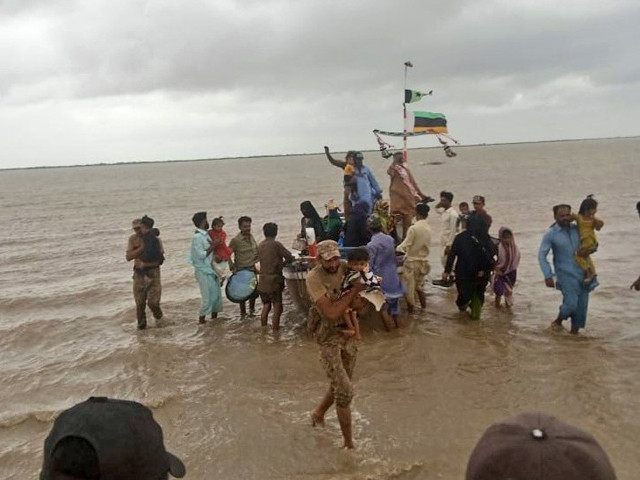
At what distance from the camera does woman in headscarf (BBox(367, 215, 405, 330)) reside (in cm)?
770

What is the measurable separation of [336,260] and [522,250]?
11.6m

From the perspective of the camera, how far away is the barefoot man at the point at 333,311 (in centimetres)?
462

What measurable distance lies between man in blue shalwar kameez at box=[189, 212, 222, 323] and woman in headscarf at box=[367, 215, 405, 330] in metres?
2.62

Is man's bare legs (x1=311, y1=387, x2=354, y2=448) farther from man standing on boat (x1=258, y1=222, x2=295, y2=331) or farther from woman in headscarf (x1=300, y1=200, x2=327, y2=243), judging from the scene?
woman in headscarf (x1=300, y1=200, x2=327, y2=243)

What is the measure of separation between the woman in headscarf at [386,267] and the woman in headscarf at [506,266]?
68.5 inches

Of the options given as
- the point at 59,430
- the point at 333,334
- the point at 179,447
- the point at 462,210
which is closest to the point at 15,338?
the point at 179,447

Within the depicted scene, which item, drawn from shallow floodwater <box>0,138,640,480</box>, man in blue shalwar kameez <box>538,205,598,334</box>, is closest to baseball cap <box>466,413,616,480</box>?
shallow floodwater <box>0,138,640,480</box>

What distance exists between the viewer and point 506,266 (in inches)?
349

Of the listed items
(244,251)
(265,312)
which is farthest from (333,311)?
(244,251)

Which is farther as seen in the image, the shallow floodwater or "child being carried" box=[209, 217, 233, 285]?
"child being carried" box=[209, 217, 233, 285]

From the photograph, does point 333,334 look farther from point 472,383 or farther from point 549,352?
point 549,352

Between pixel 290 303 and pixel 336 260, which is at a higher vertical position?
pixel 336 260

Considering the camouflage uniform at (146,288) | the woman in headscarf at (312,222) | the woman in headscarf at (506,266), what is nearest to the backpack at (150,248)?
the camouflage uniform at (146,288)

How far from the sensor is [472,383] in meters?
6.36
